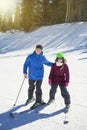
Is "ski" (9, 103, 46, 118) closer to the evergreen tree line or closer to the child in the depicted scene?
the child

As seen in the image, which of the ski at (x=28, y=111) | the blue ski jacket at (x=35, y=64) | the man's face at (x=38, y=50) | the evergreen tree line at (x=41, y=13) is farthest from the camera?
the evergreen tree line at (x=41, y=13)

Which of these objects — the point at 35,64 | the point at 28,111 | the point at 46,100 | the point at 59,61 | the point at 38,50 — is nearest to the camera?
the point at 59,61

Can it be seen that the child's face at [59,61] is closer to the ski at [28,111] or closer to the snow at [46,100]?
the snow at [46,100]

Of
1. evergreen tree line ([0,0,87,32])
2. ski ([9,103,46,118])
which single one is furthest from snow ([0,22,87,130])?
evergreen tree line ([0,0,87,32])

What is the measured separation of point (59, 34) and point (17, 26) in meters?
15.5

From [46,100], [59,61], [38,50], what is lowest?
[46,100]

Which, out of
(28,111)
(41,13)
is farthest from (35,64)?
(41,13)

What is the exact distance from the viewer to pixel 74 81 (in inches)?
460

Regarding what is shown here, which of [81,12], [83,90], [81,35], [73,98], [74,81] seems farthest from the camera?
[81,12]

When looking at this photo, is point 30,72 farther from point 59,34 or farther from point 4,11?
point 4,11

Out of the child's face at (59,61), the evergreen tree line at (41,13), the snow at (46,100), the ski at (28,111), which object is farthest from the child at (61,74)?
the evergreen tree line at (41,13)

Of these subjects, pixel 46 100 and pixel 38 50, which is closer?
pixel 38 50

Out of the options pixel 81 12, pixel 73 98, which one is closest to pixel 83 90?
pixel 73 98

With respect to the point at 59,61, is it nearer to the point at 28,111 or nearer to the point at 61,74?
the point at 61,74
